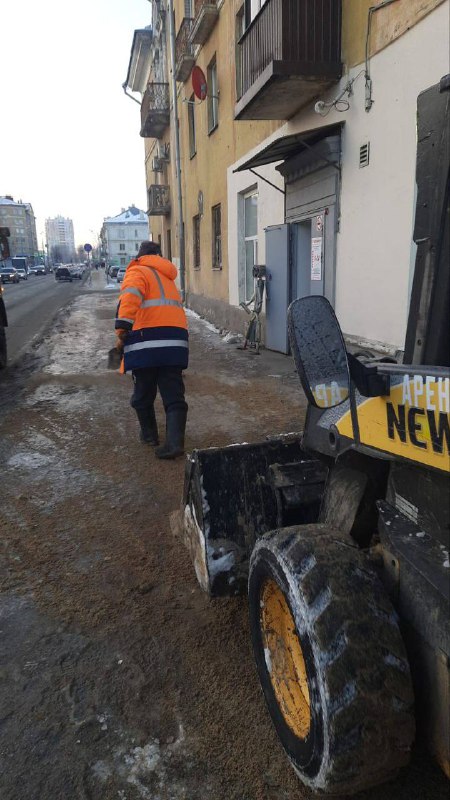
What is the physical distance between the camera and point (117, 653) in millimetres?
2572

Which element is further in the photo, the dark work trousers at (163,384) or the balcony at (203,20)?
the balcony at (203,20)

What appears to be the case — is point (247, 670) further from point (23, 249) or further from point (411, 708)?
point (23, 249)

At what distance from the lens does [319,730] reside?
154 centimetres

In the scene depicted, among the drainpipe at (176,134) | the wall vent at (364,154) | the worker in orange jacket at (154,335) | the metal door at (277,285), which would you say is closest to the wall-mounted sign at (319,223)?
the metal door at (277,285)

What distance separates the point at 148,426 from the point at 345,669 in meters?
4.16

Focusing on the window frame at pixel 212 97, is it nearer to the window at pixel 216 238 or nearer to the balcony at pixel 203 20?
the balcony at pixel 203 20

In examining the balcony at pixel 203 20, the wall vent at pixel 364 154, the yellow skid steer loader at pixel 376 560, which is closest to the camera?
the yellow skid steer loader at pixel 376 560

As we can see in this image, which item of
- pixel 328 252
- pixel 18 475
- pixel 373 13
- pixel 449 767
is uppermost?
pixel 373 13

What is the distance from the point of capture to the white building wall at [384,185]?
5.91 m

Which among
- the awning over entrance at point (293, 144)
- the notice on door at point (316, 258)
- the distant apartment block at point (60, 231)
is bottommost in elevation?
the notice on door at point (316, 258)

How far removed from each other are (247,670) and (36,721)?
882 millimetres

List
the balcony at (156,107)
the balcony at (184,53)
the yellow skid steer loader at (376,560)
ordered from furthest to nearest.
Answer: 1. the balcony at (156,107)
2. the balcony at (184,53)
3. the yellow skid steer loader at (376,560)

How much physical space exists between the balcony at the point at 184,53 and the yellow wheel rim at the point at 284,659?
56.8 ft

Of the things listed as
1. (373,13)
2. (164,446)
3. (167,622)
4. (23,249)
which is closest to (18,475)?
(164,446)
